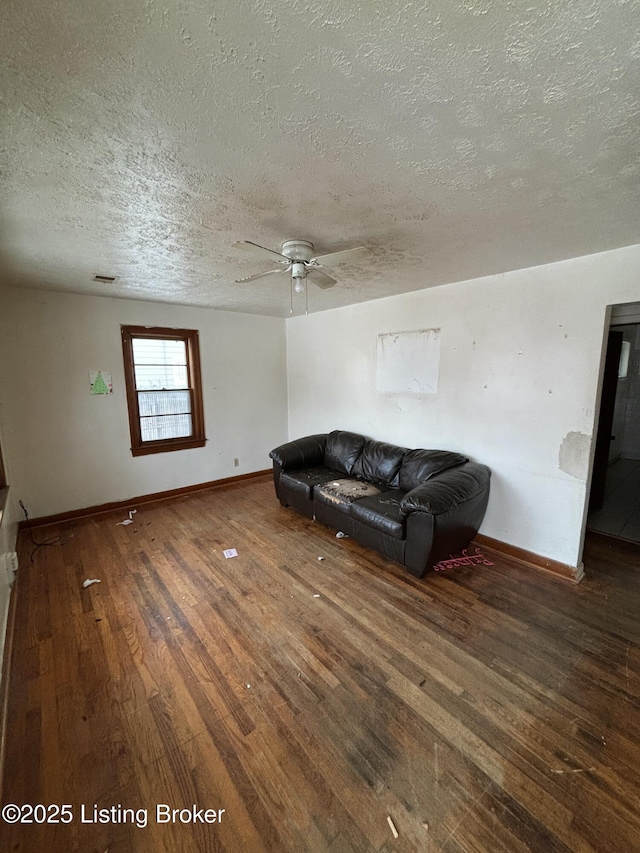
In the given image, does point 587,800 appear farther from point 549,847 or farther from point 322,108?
point 322,108

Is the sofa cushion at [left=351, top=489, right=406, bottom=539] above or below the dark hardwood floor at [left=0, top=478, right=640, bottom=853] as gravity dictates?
above

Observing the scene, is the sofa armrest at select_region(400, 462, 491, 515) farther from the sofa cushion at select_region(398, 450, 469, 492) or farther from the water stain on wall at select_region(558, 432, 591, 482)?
the water stain on wall at select_region(558, 432, 591, 482)

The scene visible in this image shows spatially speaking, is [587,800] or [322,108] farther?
[587,800]

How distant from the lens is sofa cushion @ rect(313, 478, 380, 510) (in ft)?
10.4

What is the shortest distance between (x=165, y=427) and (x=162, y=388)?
0.51m

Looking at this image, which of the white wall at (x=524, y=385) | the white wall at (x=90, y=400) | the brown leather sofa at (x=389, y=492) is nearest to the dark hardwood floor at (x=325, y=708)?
the brown leather sofa at (x=389, y=492)

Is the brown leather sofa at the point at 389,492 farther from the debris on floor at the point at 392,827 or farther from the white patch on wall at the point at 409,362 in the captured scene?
the debris on floor at the point at 392,827

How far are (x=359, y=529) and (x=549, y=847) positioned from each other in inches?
77.9

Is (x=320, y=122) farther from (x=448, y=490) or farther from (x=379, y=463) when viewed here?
(x=379, y=463)

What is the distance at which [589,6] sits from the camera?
795mm

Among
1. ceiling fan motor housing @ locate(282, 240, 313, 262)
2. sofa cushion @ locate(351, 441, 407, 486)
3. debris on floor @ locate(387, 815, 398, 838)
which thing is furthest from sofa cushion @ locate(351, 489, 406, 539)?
ceiling fan motor housing @ locate(282, 240, 313, 262)

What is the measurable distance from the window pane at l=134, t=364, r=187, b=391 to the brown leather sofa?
5.57 ft

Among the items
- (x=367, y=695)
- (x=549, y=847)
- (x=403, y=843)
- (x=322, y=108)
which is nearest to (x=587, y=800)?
(x=549, y=847)

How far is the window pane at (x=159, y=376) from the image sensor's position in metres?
4.10
